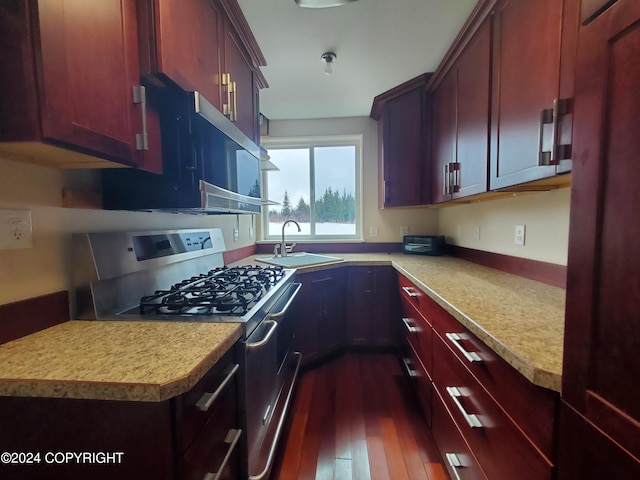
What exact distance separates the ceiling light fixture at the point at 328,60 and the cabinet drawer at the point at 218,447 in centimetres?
191

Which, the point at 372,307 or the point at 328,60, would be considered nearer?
the point at 328,60

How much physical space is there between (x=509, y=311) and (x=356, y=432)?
1107mm

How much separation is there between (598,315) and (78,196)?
A: 146 cm

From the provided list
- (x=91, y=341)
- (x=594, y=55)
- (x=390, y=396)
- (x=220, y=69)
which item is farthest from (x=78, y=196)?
(x=390, y=396)

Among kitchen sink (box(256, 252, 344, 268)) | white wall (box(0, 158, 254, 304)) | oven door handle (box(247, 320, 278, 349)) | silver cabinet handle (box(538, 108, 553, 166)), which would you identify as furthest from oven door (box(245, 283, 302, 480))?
silver cabinet handle (box(538, 108, 553, 166))

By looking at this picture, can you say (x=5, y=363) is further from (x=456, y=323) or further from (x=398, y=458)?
(x=398, y=458)

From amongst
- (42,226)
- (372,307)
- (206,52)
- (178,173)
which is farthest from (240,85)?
(372,307)

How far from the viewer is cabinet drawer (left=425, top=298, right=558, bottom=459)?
62 cm

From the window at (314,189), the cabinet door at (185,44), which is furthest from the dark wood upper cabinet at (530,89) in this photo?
the window at (314,189)

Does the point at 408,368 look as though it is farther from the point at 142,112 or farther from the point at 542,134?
the point at 142,112

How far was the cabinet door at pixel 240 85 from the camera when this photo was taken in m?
1.39

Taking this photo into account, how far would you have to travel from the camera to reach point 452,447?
Result: 1153mm

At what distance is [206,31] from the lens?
1.17 metres

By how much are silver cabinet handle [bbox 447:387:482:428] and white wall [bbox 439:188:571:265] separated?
0.79 meters
